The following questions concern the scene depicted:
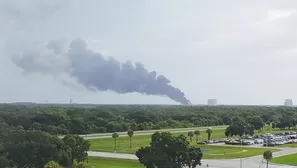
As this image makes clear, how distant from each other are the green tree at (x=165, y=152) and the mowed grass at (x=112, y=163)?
13.0 m

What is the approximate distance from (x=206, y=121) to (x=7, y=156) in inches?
4297

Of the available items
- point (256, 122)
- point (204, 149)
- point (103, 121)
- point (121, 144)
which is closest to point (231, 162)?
point (204, 149)

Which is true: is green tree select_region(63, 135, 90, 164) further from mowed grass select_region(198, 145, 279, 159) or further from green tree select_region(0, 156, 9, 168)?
mowed grass select_region(198, 145, 279, 159)

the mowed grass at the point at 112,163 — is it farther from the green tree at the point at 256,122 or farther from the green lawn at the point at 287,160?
the green tree at the point at 256,122

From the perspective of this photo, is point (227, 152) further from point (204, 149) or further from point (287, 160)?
point (287, 160)

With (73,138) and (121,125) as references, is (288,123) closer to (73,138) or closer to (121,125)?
(121,125)

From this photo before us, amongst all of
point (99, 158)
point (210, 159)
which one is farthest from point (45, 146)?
point (210, 159)

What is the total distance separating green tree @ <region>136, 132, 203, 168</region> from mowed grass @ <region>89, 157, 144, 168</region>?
512 inches

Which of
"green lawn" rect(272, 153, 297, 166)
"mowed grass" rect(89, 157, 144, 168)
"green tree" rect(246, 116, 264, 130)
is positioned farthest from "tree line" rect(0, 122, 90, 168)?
"green tree" rect(246, 116, 264, 130)

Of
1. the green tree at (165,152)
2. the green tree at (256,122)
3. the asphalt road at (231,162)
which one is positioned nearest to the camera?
the green tree at (165,152)

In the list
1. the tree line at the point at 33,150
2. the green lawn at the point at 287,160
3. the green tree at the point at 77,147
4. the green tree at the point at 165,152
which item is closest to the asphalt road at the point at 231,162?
the green lawn at the point at 287,160

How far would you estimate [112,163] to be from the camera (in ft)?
219

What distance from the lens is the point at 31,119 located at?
121312mm

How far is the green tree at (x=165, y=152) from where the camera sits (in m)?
49.2
